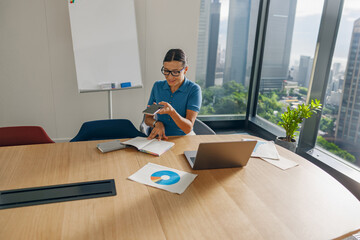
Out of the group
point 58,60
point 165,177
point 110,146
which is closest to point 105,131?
point 110,146

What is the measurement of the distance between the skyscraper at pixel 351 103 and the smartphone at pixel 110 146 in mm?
2161

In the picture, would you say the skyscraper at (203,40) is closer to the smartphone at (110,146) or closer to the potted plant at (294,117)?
the potted plant at (294,117)

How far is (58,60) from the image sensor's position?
324 cm

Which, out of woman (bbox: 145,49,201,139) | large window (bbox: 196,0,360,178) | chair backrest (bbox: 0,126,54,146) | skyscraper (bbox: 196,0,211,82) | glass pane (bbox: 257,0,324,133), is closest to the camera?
chair backrest (bbox: 0,126,54,146)

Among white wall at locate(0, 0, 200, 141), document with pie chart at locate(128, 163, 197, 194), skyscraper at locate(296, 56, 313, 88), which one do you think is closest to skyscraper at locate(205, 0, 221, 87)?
white wall at locate(0, 0, 200, 141)

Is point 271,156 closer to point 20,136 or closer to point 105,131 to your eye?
point 105,131

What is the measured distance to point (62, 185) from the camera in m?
1.30

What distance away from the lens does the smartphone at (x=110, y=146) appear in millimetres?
1680

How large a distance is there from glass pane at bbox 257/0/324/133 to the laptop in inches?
81.5

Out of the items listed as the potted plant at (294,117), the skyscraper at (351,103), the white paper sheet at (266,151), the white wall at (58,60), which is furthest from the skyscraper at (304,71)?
the white paper sheet at (266,151)

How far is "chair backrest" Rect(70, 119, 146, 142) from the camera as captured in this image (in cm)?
214

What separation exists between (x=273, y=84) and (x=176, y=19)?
1.59 meters

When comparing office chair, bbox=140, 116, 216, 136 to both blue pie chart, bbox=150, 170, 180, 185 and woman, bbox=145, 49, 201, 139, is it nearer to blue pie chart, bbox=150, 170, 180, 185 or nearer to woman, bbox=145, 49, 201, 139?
woman, bbox=145, 49, 201, 139

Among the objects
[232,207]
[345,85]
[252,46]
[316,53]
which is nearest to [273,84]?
[252,46]
